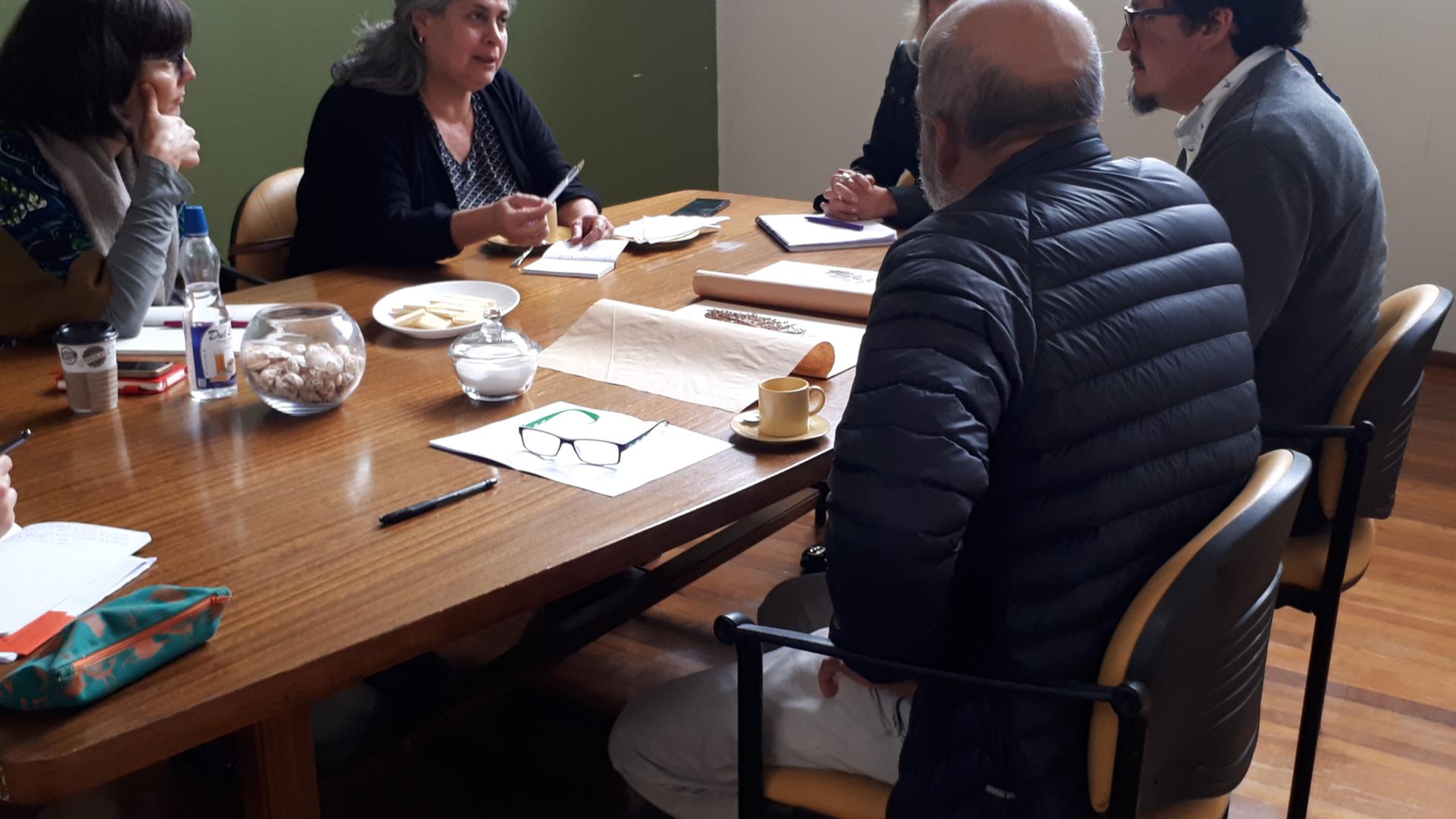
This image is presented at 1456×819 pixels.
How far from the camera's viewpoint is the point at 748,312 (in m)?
2.03

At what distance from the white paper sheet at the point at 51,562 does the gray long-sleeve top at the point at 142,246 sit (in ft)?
2.19

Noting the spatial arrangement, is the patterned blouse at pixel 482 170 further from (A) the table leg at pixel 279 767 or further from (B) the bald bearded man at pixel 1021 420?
(A) the table leg at pixel 279 767

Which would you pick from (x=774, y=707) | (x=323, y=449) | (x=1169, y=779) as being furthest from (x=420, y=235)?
(x=1169, y=779)

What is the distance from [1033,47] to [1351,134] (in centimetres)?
85

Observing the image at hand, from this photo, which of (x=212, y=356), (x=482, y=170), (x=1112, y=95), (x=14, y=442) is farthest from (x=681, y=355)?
(x=1112, y=95)

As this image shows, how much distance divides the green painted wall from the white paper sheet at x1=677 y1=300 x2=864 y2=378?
1713 mm

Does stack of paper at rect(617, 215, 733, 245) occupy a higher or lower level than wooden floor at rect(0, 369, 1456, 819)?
higher

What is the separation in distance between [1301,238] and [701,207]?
1447 mm

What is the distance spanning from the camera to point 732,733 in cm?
142

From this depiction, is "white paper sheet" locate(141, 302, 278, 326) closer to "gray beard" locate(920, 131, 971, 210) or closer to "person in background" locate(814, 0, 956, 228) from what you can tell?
"gray beard" locate(920, 131, 971, 210)

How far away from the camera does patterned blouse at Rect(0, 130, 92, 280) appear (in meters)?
1.84

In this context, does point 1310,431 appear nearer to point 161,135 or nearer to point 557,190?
point 557,190

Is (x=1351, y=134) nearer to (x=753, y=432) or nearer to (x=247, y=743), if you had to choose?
(x=753, y=432)

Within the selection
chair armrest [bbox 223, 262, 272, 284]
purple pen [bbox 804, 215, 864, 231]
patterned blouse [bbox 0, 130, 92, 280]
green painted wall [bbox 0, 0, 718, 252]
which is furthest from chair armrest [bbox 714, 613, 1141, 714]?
green painted wall [bbox 0, 0, 718, 252]
